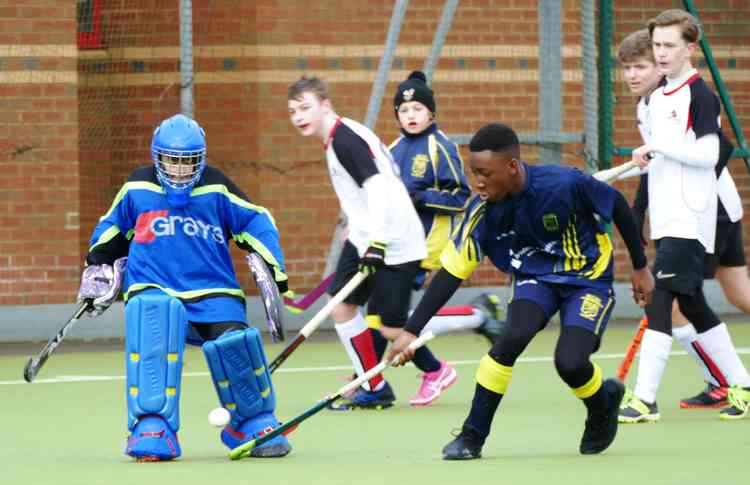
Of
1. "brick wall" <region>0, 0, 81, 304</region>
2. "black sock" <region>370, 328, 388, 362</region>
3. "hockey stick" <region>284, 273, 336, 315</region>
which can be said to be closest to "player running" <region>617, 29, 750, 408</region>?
"black sock" <region>370, 328, 388, 362</region>

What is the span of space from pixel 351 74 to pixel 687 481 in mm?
8351

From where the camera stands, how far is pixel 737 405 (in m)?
8.71

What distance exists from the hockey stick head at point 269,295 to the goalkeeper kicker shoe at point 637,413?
1934 millimetres

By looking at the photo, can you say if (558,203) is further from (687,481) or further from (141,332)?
(141,332)

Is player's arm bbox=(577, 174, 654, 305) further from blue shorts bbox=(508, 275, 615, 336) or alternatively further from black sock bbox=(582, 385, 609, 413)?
black sock bbox=(582, 385, 609, 413)

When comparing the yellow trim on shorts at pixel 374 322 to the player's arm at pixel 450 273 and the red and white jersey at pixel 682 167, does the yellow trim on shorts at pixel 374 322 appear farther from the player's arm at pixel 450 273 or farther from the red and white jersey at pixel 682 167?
the player's arm at pixel 450 273

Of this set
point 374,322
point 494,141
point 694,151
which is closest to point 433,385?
point 374,322

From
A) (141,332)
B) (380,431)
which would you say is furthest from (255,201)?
(141,332)

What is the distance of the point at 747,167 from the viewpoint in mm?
15109

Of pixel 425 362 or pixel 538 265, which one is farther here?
pixel 425 362

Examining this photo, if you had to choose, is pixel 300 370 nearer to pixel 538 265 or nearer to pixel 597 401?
pixel 538 265

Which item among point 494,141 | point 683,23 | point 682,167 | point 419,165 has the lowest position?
Result: point 419,165

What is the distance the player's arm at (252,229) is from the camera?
7723 millimetres

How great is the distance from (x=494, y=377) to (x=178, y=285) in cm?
146
